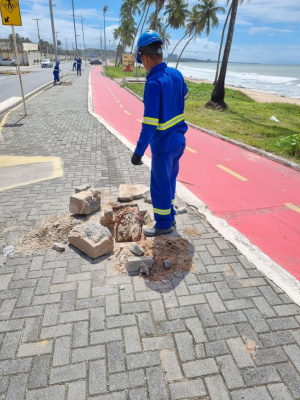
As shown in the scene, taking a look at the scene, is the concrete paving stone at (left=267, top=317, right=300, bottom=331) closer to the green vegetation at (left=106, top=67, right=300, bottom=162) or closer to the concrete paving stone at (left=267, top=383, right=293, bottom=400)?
the concrete paving stone at (left=267, top=383, right=293, bottom=400)

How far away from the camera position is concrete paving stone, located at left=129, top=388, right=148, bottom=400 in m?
1.93

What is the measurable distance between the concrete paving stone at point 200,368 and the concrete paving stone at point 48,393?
0.88 meters

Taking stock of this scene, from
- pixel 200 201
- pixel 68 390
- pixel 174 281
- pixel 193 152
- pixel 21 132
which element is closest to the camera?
pixel 68 390

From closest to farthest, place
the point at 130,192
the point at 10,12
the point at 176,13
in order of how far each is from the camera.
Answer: the point at 130,192 < the point at 10,12 < the point at 176,13

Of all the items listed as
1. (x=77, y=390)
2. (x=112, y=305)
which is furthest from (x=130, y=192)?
(x=77, y=390)

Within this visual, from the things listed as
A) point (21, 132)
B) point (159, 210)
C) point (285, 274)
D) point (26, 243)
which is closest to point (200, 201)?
point (159, 210)

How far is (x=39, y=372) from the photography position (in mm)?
2084

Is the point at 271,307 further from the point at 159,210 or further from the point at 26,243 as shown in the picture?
the point at 26,243

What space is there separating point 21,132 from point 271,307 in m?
8.97

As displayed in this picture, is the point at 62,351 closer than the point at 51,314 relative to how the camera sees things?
Yes

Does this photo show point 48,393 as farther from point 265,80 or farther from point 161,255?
point 265,80

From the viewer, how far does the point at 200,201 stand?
476 cm

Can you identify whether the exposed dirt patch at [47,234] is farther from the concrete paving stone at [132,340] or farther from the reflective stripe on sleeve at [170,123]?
the reflective stripe on sleeve at [170,123]

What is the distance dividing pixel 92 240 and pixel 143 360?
1.49 meters
